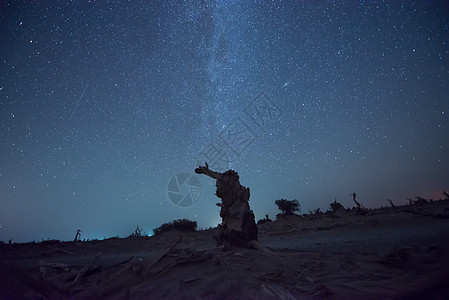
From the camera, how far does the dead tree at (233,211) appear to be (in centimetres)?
823

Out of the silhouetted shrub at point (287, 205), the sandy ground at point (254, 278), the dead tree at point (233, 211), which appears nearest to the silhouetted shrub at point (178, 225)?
the silhouetted shrub at point (287, 205)

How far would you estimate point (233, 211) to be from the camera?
29.2 ft

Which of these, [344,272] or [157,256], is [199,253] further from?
[344,272]

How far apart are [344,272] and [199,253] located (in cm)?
366

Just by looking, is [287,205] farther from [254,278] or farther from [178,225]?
[254,278]

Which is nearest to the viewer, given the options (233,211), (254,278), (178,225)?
(254,278)

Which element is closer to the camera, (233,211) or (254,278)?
(254,278)

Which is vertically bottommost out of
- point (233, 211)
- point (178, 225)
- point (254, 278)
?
point (254, 278)

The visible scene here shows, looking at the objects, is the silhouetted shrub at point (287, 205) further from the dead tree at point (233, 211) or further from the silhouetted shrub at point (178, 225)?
the dead tree at point (233, 211)

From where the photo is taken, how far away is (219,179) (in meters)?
9.57

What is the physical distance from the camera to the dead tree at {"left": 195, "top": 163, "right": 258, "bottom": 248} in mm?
8234

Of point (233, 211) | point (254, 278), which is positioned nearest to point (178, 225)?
point (233, 211)

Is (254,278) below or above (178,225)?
below

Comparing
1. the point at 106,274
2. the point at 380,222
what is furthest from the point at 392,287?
the point at 380,222
